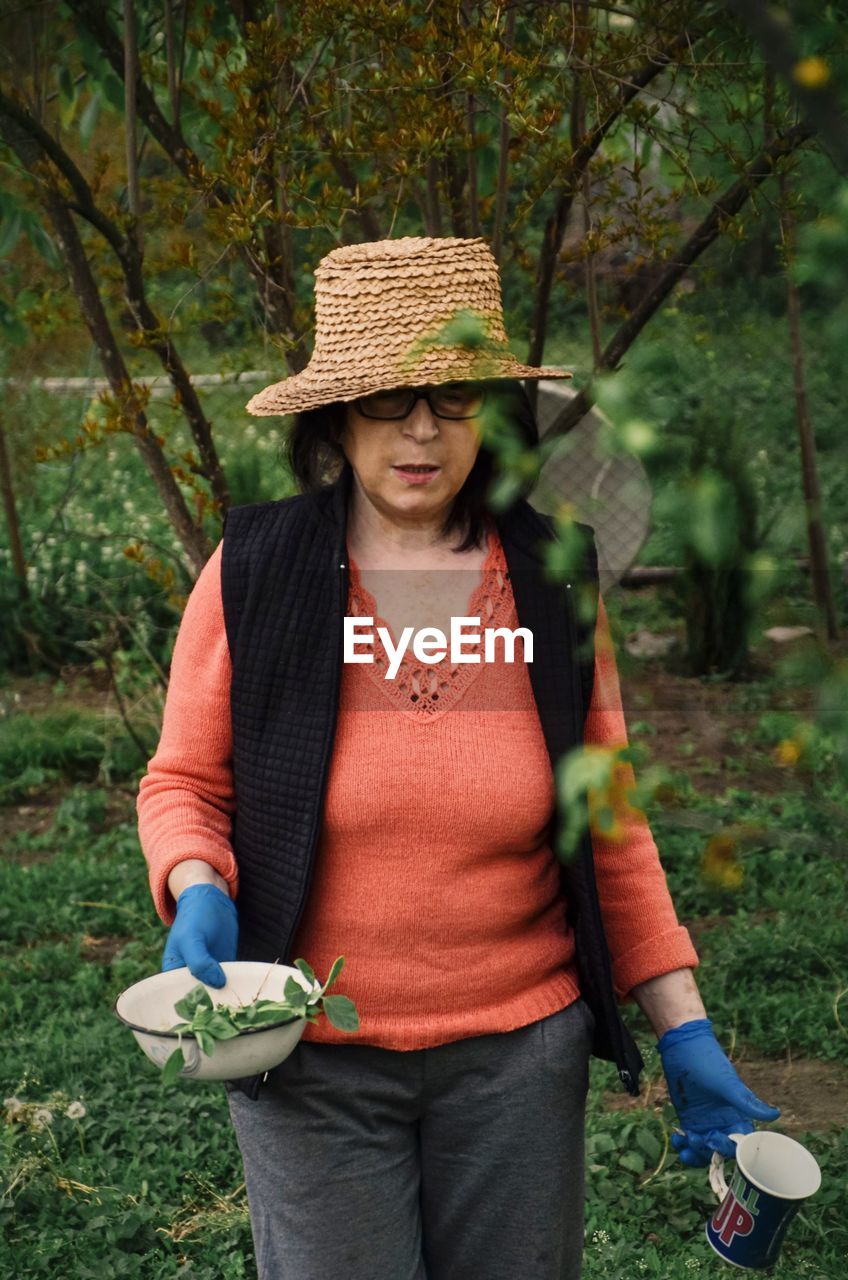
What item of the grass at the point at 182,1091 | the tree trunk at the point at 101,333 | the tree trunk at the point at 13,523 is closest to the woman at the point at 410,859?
the grass at the point at 182,1091

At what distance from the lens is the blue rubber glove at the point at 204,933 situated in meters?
1.90

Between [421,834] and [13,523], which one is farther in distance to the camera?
[13,523]

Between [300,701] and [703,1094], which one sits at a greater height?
[300,701]

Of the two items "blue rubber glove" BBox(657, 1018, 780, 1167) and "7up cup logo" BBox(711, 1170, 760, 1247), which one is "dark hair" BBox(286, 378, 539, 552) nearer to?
"blue rubber glove" BBox(657, 1018, 780, 1167)

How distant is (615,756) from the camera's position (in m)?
0.97

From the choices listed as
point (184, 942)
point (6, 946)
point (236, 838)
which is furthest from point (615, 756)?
point (6, 946)

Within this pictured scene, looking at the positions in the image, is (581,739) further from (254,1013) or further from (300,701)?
(254,1013)

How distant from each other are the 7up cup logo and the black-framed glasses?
102 cm

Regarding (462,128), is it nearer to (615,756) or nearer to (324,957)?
(324,957)

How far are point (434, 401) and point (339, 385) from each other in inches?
5.8

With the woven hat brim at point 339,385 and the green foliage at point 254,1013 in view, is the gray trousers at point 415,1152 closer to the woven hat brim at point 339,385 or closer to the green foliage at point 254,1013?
the green foliage at point 254,1013

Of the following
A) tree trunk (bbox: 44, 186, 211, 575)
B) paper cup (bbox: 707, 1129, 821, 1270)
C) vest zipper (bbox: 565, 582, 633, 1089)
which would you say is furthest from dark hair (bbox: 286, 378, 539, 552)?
tree trunk (bbox: 44, 186, 211, 575)
